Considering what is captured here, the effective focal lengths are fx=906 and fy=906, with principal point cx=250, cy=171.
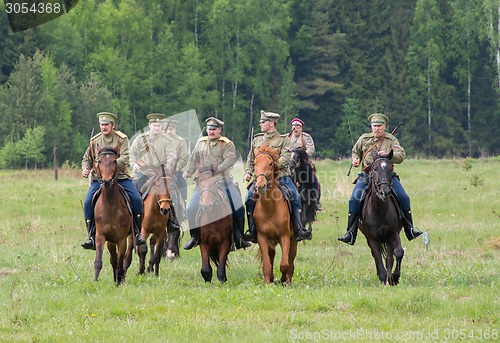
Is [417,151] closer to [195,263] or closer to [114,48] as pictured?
[114,48]

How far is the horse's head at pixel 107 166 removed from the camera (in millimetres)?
13531

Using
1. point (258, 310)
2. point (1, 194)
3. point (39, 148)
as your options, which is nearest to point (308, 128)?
point (39, 148)

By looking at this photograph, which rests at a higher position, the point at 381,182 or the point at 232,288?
the point at 381,182

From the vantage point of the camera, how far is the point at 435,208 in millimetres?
26938

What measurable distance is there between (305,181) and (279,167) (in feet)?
23.0

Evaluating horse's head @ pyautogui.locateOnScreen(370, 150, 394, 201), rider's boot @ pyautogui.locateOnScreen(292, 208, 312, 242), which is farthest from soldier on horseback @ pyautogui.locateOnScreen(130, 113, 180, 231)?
horse's head @ pyautogui.locateOnScreen(370, 150, 394, 201)

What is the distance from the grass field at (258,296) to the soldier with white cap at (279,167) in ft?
2.62

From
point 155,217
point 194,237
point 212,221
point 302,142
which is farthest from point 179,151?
point 302,142

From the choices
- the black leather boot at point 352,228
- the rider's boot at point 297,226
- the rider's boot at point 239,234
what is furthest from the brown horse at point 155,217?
the black leather boot at point 352,228

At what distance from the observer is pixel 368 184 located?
14.5m

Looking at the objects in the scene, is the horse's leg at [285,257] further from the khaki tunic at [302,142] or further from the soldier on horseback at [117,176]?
the khaki tunic at [302,142]

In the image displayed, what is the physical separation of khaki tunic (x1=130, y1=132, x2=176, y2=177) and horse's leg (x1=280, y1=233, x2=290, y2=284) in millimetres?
2777

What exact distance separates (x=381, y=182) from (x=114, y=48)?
5089 centimetres

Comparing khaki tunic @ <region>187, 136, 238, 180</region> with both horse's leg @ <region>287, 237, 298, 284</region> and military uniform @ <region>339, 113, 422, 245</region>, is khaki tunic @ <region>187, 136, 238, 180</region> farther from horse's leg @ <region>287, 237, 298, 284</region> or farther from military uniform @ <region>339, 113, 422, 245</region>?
military uniform @ <region>339, 113, 422, 245</region>
